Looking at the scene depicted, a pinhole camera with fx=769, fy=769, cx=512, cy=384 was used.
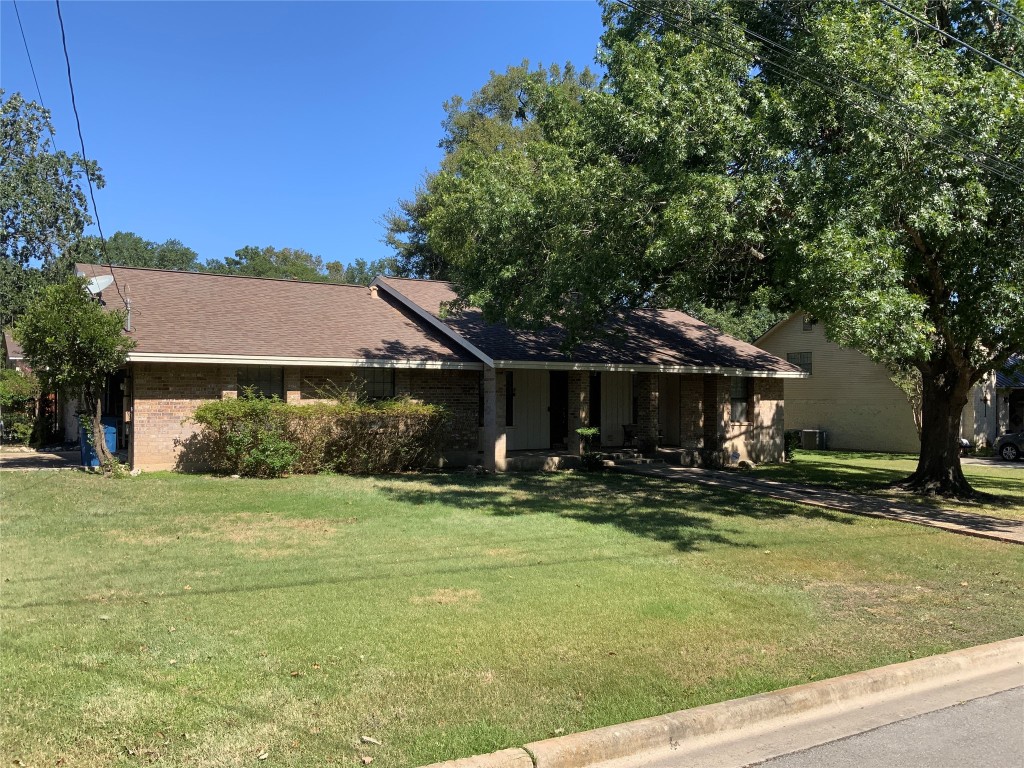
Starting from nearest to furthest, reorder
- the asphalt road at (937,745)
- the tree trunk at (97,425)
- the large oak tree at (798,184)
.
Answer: the asphalt road at (937,745) < the large oak tree at (798,184) < the tree trunk at (97,425)

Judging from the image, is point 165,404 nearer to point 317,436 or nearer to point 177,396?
point 177,396

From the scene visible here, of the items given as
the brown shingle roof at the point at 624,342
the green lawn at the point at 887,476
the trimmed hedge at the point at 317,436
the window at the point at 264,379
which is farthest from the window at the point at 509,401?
the green lawn at the point at 887,476

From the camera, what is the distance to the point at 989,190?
10.8m

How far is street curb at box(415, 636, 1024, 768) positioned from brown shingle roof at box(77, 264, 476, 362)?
12775 millimetres

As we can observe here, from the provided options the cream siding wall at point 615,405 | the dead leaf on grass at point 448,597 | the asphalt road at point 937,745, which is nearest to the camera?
the asphalt road at point 937,745

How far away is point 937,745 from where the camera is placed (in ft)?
15.0

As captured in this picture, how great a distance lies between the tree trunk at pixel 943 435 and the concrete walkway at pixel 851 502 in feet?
4.40

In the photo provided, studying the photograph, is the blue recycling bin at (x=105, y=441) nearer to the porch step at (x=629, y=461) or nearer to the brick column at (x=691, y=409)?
the porch step at (x=629, y=461)

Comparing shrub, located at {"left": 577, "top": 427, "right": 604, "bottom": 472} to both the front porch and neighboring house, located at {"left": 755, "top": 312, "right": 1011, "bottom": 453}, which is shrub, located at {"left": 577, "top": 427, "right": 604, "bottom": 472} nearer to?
the front porch

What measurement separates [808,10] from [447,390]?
1083 cm

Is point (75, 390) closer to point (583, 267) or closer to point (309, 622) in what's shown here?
point (583, 267)

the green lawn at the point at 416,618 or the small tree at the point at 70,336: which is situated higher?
the small tree at the point at 70,336

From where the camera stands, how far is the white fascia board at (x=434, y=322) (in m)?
17.5

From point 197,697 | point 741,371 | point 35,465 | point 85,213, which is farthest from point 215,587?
point 85,213
